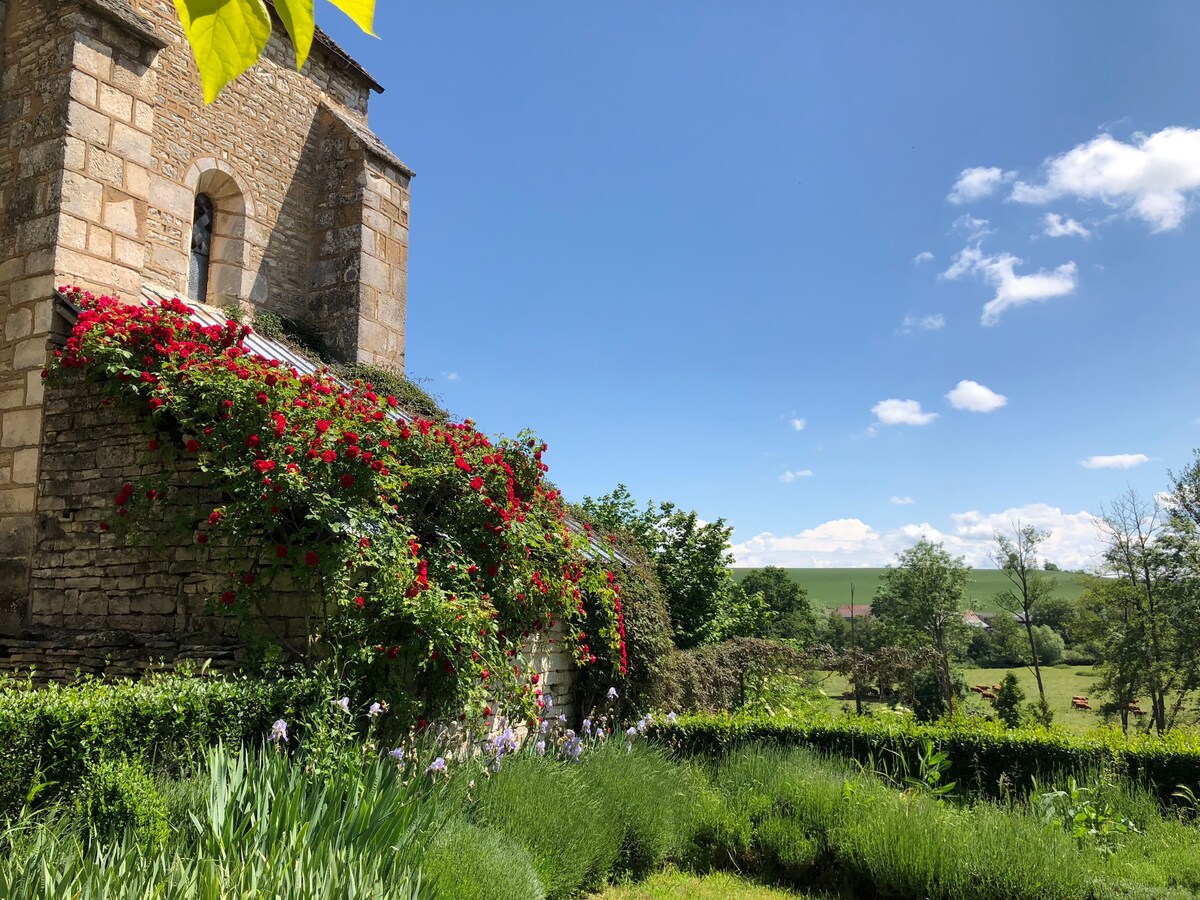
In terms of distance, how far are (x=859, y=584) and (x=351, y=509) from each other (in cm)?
8430

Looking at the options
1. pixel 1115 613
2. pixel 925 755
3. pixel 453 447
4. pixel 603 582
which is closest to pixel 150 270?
pixel 453 447

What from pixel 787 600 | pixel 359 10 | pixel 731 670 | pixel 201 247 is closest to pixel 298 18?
pixel 359 10

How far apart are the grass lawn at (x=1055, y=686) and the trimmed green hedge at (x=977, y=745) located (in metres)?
20.2

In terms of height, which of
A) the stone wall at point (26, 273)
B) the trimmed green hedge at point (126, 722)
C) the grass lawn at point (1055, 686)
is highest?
the stone wall at point (26, 273)

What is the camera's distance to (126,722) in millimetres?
4652

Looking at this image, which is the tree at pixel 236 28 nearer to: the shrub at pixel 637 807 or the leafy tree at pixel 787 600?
the shrub at pixel 637 807

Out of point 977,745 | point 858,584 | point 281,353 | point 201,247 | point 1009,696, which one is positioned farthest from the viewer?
point 858,584

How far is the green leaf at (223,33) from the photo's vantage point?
2.80ft

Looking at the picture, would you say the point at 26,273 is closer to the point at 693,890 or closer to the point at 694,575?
the point at 693,890

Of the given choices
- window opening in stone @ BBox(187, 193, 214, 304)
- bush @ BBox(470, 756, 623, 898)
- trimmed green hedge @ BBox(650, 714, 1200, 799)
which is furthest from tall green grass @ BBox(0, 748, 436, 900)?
window opening in stone @ BBox(187, 193, 214, 304)

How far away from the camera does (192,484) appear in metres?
6.88

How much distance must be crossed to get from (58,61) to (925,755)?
1115cm

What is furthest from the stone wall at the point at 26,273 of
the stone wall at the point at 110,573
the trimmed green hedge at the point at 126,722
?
the trimmed green hedge at the point at 126,722

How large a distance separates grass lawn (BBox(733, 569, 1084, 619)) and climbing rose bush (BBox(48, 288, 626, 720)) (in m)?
67.9
